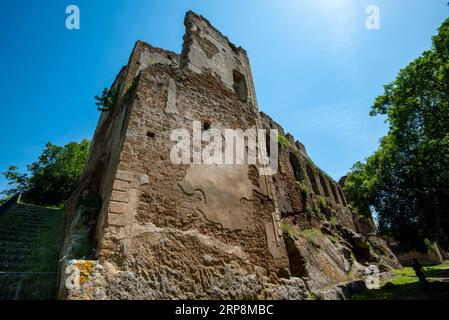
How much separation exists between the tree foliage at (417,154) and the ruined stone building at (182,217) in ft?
15.6

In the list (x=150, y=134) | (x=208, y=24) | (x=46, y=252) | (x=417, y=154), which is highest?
(x=208, y=24)

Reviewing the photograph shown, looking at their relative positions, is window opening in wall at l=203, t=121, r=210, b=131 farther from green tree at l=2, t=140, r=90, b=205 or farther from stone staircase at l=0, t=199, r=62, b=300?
green tree at l=2, t=140, r=90, b=205

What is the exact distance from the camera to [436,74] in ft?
29.5

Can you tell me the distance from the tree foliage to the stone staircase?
11.3m

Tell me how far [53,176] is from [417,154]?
63.5 ft

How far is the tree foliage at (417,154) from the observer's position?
28.8 ft

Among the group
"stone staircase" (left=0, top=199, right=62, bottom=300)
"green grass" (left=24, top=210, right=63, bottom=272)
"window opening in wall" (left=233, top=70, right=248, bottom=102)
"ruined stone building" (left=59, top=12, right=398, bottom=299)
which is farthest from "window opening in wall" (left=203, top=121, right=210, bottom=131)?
"green grass" (left=24, top=210, right=63, bottom=272)

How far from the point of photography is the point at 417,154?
951 centimetres

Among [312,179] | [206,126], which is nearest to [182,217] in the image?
[206,126]

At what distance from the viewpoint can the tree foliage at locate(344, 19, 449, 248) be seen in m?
8.77

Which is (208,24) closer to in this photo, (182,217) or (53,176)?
(182,217)

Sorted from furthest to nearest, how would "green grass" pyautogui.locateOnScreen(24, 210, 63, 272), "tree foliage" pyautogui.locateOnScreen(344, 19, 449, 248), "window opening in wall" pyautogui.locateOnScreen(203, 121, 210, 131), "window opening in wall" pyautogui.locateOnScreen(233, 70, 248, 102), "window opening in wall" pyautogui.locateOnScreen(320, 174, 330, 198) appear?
1. "window opening in wall" pyautogui.locateOnScreen(320, 174, 330, 198)
2. "tree foliage" pyautogui.locateOnScreen(344, 19, 449, 248)
3. "window opening in wall" pyautogui.locateOnScreen(233, 70, 248, 102)
4. "window opening in wall" pyautogui.locateOnScreen(203, 121, 210, 131)
5. "green grass" pyautogui.locateOnScreen(24, 210, 63, 272)
